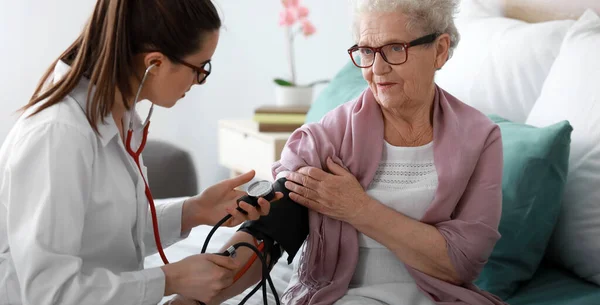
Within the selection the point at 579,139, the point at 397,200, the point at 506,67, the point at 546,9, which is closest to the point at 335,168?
the point at 397,200

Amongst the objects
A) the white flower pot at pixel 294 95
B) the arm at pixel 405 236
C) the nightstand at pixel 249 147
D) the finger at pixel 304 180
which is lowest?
the nightstand at pixel 249 147

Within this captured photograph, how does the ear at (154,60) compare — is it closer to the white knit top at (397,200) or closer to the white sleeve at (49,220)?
the white sleeve at (49,220)

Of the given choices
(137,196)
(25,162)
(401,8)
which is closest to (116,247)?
(137,196)

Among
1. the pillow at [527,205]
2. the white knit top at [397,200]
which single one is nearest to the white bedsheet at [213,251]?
the white knit top at [397,200]

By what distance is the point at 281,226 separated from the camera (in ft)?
5.09

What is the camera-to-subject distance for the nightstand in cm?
291

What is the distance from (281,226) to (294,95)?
1657 millimetres

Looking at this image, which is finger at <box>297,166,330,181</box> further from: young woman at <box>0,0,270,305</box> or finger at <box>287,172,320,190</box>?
young woman at <box>0,0,270,305</box>

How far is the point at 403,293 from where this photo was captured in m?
1.56

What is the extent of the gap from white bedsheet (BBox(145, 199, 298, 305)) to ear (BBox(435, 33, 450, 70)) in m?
0.64

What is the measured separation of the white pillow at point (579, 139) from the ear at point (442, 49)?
459mm

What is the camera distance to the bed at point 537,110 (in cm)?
179

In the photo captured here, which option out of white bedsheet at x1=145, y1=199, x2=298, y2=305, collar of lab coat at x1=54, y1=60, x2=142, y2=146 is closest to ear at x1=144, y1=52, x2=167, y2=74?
collar of lab coat at x1=54, y1=60, x2=142, y2=146

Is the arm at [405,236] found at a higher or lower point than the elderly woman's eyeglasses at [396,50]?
lower
